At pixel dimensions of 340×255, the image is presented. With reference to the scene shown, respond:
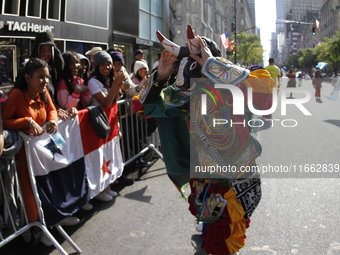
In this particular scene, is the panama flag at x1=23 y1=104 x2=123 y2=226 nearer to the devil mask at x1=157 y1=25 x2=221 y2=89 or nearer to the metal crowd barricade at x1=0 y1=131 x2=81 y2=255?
the metal crowd barricade at x1=0 y1=131 x2=81 y2=255

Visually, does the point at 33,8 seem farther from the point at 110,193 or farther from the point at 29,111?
the point at 29,111

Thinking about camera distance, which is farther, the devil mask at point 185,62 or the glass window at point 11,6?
the glass window at point 11,6

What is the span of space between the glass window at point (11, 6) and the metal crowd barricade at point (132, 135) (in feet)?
26.4

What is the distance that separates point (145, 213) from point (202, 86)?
7.26 ft

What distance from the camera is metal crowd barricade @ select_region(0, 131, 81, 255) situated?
9.55 feet

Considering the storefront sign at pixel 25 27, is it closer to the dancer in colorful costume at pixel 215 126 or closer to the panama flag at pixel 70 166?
the panama flag at pixel 70 166

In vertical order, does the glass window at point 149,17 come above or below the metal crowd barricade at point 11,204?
above

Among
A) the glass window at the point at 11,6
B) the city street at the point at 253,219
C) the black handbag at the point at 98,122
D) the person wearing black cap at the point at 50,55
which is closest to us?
the city street at the point at 253,219

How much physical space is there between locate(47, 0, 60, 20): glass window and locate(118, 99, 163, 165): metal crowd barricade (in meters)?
9.14

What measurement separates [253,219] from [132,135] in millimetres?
2739

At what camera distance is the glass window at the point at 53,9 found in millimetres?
13273

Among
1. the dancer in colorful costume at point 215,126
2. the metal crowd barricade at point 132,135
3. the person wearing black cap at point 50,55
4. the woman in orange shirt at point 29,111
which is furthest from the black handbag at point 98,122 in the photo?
the dancer in colorful costume at point 215,126

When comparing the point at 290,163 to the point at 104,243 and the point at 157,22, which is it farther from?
the point at 157,22

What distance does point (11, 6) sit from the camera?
38.0ft
